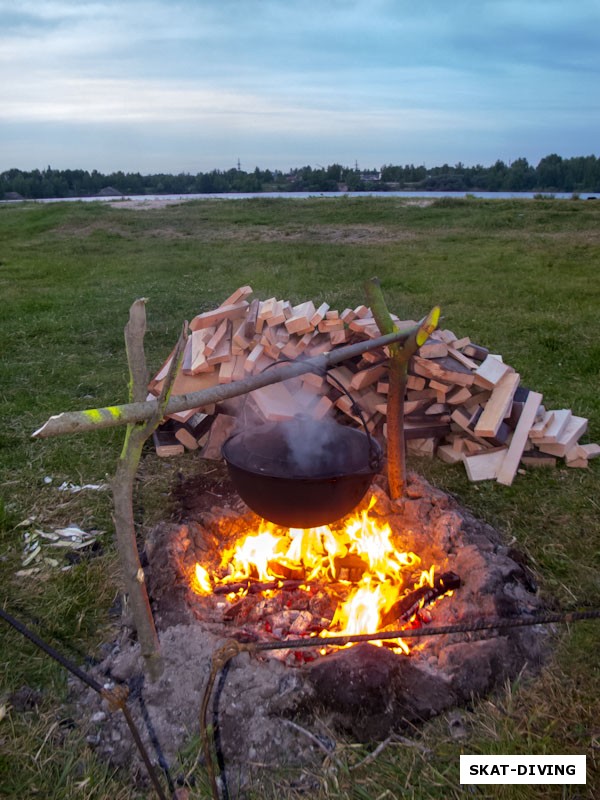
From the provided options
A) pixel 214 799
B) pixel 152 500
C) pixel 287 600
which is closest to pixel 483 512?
pixel 287 600

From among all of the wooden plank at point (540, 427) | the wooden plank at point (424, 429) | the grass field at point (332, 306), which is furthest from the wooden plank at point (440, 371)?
the grass field at point (332, 306)

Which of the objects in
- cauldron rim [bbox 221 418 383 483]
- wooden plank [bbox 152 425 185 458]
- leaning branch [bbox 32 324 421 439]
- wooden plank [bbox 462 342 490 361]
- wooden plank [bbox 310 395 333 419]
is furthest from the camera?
wooden plank [bbox 462 342 490 361]

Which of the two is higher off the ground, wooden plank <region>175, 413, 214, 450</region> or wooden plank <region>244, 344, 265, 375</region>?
wooden plank <region>244, 344, 265, 375</region>

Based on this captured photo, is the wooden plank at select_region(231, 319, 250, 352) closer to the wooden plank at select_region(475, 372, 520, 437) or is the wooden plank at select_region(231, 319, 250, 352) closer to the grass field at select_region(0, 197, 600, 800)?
the grass field at select_region(0, 197, 600, 800)

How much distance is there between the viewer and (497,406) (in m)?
4.44

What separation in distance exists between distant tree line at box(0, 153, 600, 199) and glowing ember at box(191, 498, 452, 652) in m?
26.9

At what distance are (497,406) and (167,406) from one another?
2966 mm

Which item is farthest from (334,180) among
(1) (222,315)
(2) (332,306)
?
(1) (222,315)

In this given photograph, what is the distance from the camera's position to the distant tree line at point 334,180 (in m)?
30.4

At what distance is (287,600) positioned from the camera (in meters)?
3.02

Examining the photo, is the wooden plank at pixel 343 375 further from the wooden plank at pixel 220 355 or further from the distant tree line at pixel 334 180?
the distant tree line at pixel 334 180

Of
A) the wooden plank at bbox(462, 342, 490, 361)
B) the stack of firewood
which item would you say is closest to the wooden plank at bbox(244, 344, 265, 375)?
the stack of firewood

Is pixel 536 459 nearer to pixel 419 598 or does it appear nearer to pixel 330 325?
pixel 330 325

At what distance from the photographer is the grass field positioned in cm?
226
